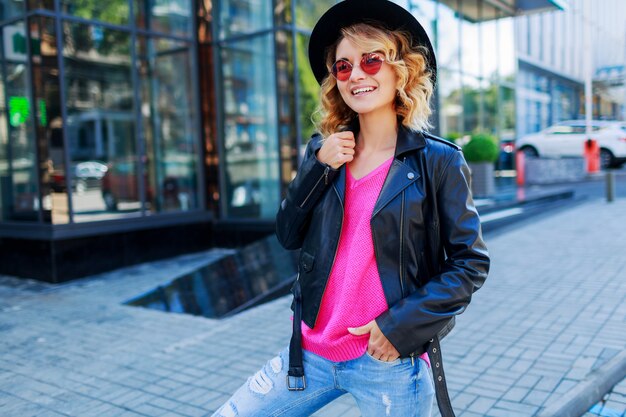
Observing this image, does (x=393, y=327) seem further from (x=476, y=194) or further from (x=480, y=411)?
(x=476, y=194)

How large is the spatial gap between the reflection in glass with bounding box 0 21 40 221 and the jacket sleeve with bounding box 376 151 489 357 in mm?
7635

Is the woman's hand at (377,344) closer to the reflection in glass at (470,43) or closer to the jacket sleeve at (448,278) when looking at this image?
the jacket sleeve at (448,278)

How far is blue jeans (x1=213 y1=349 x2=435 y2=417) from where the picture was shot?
171 cm

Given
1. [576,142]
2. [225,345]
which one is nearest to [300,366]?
[225,345]

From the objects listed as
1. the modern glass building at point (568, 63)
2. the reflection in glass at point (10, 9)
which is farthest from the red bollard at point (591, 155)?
the reflection in glass at point (10, 9)

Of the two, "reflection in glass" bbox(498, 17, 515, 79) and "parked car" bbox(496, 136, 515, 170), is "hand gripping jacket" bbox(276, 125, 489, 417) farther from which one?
"parked car" bbox(496, 136, 515, 170)

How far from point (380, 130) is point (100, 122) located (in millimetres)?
10200

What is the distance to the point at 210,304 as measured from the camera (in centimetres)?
622

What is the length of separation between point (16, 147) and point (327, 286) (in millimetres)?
8541

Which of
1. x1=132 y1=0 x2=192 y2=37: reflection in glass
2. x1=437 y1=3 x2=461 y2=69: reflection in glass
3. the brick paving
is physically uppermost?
x1=437 y1=3 x2=461 y2=69: reflection in glass

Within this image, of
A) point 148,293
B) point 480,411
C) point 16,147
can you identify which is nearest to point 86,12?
point 16,147

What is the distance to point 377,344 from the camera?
64.9 inches

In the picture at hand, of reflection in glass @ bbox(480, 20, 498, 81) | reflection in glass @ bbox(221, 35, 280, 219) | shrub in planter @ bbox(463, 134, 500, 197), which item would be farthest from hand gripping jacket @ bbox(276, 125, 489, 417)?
reflection in glass @ bbox(480, 20, 498, 81)

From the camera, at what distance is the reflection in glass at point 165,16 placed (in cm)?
955
